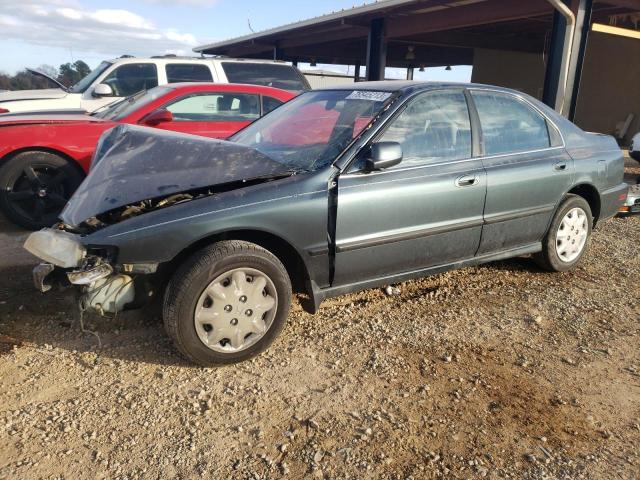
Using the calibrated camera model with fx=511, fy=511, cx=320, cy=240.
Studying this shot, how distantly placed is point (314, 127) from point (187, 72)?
5.03 meters

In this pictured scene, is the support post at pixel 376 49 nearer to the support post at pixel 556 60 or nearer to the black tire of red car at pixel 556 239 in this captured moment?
the support post at pixel 556 60

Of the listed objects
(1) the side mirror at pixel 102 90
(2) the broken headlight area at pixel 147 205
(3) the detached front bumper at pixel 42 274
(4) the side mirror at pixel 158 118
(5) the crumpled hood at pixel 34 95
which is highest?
(1) the side mirror at pixel 102 90

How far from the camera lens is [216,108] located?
6.30 meters

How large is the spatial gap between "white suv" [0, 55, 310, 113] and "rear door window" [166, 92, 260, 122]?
67.2 inches

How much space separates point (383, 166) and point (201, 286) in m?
1.32

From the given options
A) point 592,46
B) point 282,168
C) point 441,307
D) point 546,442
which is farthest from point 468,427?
point 592,46

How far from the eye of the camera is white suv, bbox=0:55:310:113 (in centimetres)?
A: 754

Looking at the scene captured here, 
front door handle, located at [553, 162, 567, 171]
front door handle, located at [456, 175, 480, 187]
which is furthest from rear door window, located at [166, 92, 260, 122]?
front door handle, located at [553, 162, 567, 171]

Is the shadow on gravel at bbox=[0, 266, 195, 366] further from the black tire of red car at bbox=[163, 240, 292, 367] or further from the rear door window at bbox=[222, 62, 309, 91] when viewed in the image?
the rear door window at bbox=[222, 62, 309, 91]

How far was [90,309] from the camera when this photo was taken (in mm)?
2762

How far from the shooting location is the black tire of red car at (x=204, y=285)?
107 inches

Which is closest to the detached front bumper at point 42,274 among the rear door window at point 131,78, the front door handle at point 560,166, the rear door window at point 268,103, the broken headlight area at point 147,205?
the broken headlight area at point 147,205

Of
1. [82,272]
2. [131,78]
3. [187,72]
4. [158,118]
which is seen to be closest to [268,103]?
[158,118]

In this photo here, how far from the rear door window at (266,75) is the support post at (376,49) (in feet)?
20.7
